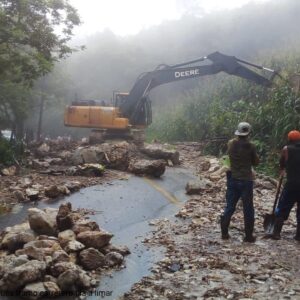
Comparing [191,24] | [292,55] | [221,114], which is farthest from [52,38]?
[191,24]

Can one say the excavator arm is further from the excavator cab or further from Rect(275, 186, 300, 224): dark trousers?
Rect(275, 186, 300, 224): dark trousers

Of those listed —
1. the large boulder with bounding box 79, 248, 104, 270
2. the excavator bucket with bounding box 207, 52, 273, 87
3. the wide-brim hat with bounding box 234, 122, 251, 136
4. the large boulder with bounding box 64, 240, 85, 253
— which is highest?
the excavator bucket with bounding box 207, 52, 273, 87

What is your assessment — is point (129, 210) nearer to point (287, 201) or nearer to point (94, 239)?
point (94, 239)

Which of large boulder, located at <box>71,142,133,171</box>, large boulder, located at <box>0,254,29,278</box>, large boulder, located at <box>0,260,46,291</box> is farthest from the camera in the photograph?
large boulder, located at <box>71,142,133,171</box>

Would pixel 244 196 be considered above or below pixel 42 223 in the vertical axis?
above

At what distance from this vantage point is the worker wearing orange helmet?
21.3ft

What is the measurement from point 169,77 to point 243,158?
10991mm

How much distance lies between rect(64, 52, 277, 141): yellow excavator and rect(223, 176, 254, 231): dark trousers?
10202 millimetres

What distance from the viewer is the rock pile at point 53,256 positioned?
4707mm

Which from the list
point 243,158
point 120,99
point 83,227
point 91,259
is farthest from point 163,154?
point 91,259

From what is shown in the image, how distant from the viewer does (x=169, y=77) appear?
17.1m

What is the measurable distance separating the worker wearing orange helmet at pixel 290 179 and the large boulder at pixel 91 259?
2796 mm

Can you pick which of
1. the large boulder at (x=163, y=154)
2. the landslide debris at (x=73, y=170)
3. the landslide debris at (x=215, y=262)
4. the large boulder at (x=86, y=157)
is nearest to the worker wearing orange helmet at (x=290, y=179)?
the landslide debris at (x=215, y=262)

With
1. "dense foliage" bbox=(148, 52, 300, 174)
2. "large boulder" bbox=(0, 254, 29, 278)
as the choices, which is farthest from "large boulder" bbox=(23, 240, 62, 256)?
"dense foliage" bbox=(148, 52, 300, 174)
